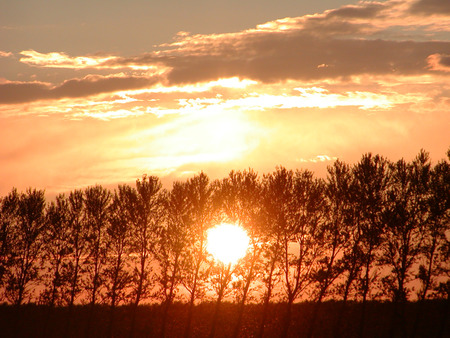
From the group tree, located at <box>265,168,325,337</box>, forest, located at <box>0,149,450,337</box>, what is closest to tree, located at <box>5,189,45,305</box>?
forest, located at <box>0,149,450,337</box>

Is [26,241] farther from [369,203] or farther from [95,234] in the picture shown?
[369,203]

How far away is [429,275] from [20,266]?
1390 inches

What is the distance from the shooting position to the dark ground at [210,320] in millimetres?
49281

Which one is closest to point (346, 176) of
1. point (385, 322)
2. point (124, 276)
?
point (385, 322)

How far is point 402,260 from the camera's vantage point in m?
42.8

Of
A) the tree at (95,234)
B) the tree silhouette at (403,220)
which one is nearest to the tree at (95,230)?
the tree at (95,234)

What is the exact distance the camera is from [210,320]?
180 ft

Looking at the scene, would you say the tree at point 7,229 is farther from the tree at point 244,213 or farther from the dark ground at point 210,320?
the tree at point 244,213

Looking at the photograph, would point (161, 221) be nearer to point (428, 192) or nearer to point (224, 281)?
point (224, 281)

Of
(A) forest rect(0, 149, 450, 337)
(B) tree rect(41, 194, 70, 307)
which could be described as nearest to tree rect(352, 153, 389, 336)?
(A) forest rect(0, 149, 450, 337)

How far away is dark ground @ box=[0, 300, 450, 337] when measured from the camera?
49.3 m

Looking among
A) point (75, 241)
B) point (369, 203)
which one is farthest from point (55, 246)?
point (369, 203)

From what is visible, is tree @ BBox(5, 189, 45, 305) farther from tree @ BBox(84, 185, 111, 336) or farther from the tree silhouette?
the tree silhouette

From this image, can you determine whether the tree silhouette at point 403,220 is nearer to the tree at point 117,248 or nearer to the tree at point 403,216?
the tree at point 403,216
